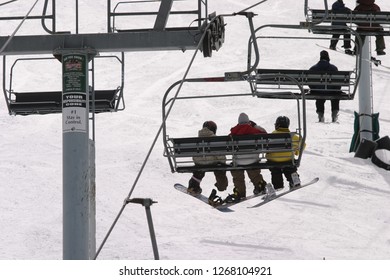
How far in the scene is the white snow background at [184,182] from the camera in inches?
733

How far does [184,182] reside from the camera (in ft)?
74.1

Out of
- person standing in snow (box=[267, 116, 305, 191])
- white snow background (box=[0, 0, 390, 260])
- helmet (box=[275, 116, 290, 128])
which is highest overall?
helmet (box=[275, 116, 290, 128])

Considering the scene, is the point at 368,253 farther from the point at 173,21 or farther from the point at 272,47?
the point at 173,21

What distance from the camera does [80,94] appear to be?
12.5 meters

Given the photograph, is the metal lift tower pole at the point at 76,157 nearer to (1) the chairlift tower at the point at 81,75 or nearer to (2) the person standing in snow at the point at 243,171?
(1) the chairlift tower at the point at 81,75

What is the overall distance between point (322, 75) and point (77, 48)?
433cm

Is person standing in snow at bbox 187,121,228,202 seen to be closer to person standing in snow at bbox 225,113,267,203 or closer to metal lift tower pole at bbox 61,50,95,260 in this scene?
person standing in snow at bbox 225,113,267,203

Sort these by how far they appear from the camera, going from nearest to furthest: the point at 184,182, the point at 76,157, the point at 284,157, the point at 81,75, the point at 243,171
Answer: the point at 76,157
the point at 81,75
the point at 284,157
the point at 243,171
the point at 184,182

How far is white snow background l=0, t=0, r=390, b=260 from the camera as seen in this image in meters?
18.6

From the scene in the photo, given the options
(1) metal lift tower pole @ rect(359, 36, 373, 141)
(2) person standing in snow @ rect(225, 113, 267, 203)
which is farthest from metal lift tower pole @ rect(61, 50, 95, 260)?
(1) metal lift tower pole @ rect(359, 36, 373, 141)

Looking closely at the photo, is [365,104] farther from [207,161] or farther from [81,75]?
[81,75]

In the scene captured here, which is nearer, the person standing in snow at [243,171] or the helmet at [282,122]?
the person standing in snow at [243,171]

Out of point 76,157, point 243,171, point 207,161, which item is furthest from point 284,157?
point 76,157

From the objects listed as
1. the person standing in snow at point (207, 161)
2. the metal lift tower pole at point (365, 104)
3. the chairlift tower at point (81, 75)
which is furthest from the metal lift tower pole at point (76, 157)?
the metal lift tower pole at point (365, 104)
